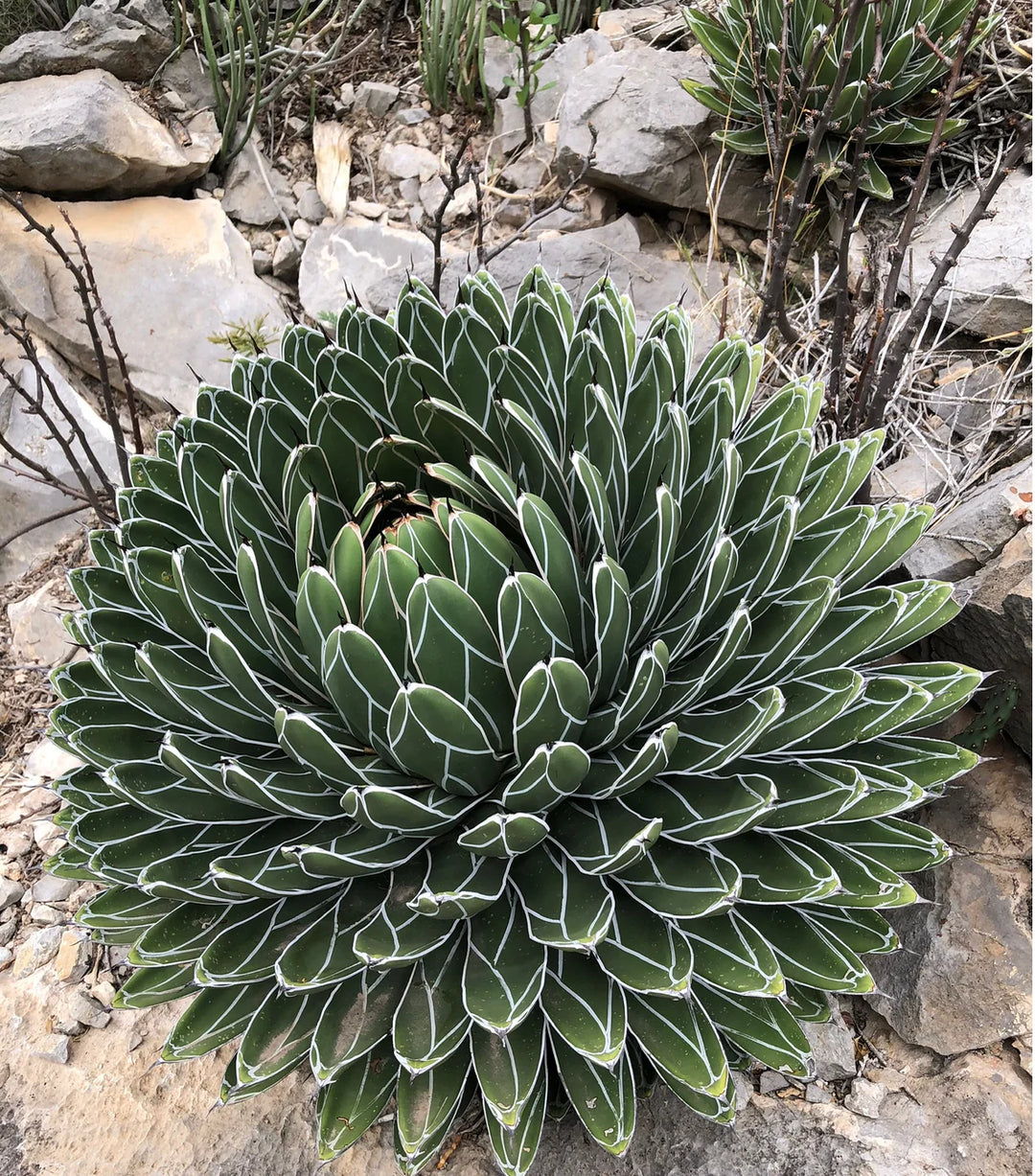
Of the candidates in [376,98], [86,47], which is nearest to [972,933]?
[376,98]

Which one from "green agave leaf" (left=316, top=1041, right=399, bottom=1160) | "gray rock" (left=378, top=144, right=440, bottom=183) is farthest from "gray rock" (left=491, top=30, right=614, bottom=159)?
"green agave leaf" (left=316, top=1041, right=399, bottom=1160)

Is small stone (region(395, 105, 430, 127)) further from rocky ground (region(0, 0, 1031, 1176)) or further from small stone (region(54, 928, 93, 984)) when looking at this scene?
small stone (region(54, 928, 93, 984))

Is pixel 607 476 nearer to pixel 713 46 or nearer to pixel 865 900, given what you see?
pixel 865 900

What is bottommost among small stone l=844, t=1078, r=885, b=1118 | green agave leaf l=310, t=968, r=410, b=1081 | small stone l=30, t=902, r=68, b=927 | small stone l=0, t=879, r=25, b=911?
small stone l=0, t=879, r=25, b=911

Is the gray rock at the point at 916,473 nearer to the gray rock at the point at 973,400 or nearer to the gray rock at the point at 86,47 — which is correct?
the gray rock at the point at 973,400

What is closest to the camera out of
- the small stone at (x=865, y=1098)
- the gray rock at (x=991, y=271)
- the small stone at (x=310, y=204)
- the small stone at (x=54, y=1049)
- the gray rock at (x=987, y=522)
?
the small stone at (x=865, y=1098)

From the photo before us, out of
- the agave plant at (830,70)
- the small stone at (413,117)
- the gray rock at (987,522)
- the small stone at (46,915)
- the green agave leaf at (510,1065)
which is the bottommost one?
the small stone at (46,915)

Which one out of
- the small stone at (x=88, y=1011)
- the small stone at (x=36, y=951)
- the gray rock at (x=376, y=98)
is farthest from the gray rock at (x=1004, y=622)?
the gray rock at (x=376, y=98)

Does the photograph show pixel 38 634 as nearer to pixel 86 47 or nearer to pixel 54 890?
pixel 54 890
